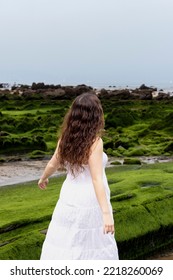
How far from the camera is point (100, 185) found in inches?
165

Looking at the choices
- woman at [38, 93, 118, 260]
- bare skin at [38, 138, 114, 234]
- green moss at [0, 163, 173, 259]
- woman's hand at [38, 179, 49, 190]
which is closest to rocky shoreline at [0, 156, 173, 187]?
green moss at [0, 163, 173, 259]

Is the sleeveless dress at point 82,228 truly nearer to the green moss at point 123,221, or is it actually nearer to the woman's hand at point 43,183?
the woman's hand at point 43,183

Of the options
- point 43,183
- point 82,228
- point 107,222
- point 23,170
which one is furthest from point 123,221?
point 23,170

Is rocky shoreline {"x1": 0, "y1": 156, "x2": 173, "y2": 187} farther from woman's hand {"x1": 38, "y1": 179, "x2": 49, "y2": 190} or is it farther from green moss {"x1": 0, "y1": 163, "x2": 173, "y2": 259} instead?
woman's hand {"x1": 38, "y1": 179, "x2": 49, "y2": 190}

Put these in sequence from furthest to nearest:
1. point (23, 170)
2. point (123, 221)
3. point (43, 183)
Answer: point (23, 170) → point (123, 221) → point (43, 183)

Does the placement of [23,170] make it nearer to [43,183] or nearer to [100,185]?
[43,183]

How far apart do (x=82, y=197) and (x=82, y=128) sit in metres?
0.53

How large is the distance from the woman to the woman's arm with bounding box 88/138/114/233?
1 centimetres

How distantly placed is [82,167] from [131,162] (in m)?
12.2

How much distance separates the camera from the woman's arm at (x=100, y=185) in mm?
4184

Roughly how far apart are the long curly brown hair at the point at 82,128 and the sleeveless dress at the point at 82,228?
4.3 inches

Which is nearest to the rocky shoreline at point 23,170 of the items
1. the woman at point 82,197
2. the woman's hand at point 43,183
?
the woman's hand at point 43,183

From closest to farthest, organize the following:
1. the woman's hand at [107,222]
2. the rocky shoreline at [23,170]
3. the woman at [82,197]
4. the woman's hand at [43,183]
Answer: the woman's hand at [107,222], the woman at [82,197], the woman's hand at [43,183], the rocky shoreline at [23,170]

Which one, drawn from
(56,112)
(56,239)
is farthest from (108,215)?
(56,112)
